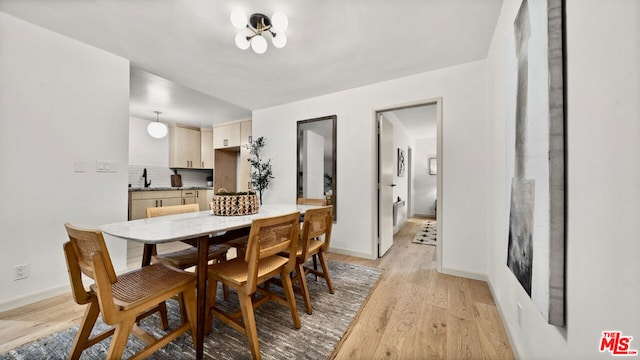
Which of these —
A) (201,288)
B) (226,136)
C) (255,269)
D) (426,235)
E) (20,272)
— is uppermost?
(226,136)

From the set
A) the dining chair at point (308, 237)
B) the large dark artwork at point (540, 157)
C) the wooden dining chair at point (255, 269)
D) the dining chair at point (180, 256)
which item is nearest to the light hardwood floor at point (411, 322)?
the dining chair at point (308, 237)

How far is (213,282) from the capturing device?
1512 millimetres

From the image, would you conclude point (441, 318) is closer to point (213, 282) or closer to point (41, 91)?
point (213, 282)

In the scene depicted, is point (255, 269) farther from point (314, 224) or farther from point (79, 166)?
point (79, 166)

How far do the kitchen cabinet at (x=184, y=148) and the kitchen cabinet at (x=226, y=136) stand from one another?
2.02 feet

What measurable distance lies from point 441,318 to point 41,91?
3919 mm

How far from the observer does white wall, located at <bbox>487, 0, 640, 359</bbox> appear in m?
0.51

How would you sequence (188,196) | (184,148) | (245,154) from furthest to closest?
(184,148), (245,154), (188,196)

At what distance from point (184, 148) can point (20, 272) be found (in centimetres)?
398

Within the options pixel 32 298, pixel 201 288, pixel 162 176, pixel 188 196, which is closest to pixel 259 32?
pixel 201 288

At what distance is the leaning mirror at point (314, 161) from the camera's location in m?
3.52

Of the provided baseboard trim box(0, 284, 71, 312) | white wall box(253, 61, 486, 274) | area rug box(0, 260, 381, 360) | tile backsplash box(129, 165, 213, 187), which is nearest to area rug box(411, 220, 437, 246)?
white wall box(253, 61, 486, 274)

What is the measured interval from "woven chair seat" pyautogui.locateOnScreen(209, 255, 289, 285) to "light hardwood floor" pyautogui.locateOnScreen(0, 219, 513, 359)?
655 mm

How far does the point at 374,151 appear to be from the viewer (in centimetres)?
302
